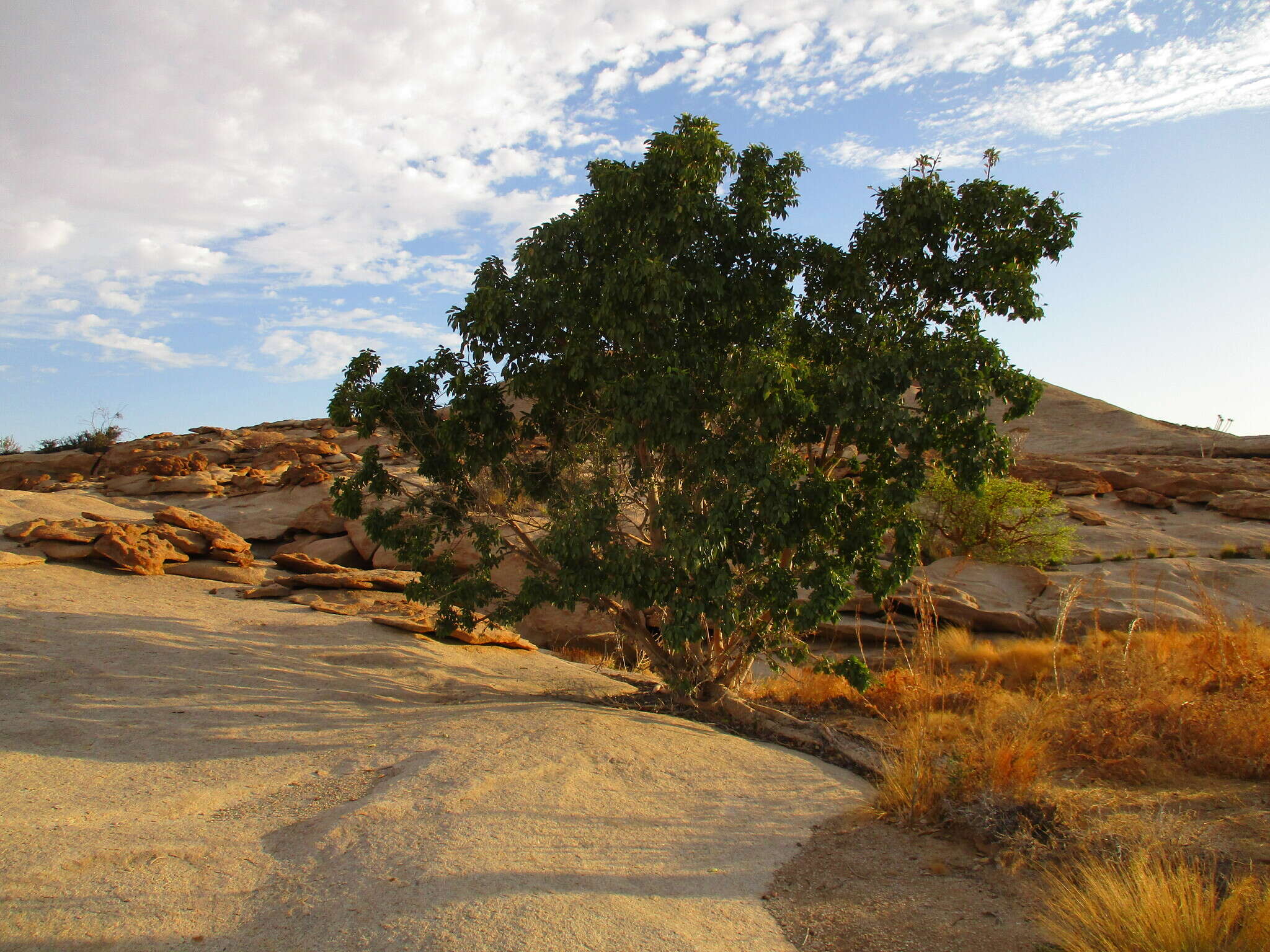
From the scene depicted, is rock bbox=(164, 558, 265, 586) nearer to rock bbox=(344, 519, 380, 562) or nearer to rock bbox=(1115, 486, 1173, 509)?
rock bbox=(344, 519, 380, 562)

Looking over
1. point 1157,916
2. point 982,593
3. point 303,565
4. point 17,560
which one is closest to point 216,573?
point 303,565

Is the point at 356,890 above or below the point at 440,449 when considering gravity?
below

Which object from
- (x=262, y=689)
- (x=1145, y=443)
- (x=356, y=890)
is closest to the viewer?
(x=356, y=890)

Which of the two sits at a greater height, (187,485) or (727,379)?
(727,379)

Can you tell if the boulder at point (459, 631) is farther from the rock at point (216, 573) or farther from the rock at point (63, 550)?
the rock at point (63, 550)

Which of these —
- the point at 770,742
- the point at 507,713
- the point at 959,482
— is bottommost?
the point at 770,742

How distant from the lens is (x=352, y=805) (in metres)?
4.79

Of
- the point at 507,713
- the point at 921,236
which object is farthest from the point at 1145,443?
the point at 507,713

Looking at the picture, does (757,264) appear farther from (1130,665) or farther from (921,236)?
(1130,665)

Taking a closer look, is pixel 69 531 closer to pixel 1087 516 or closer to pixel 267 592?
pixel 267 592

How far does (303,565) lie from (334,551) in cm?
237

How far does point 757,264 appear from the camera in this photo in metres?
7.11

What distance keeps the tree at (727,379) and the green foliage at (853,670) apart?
20.0 inches

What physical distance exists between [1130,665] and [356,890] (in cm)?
724
